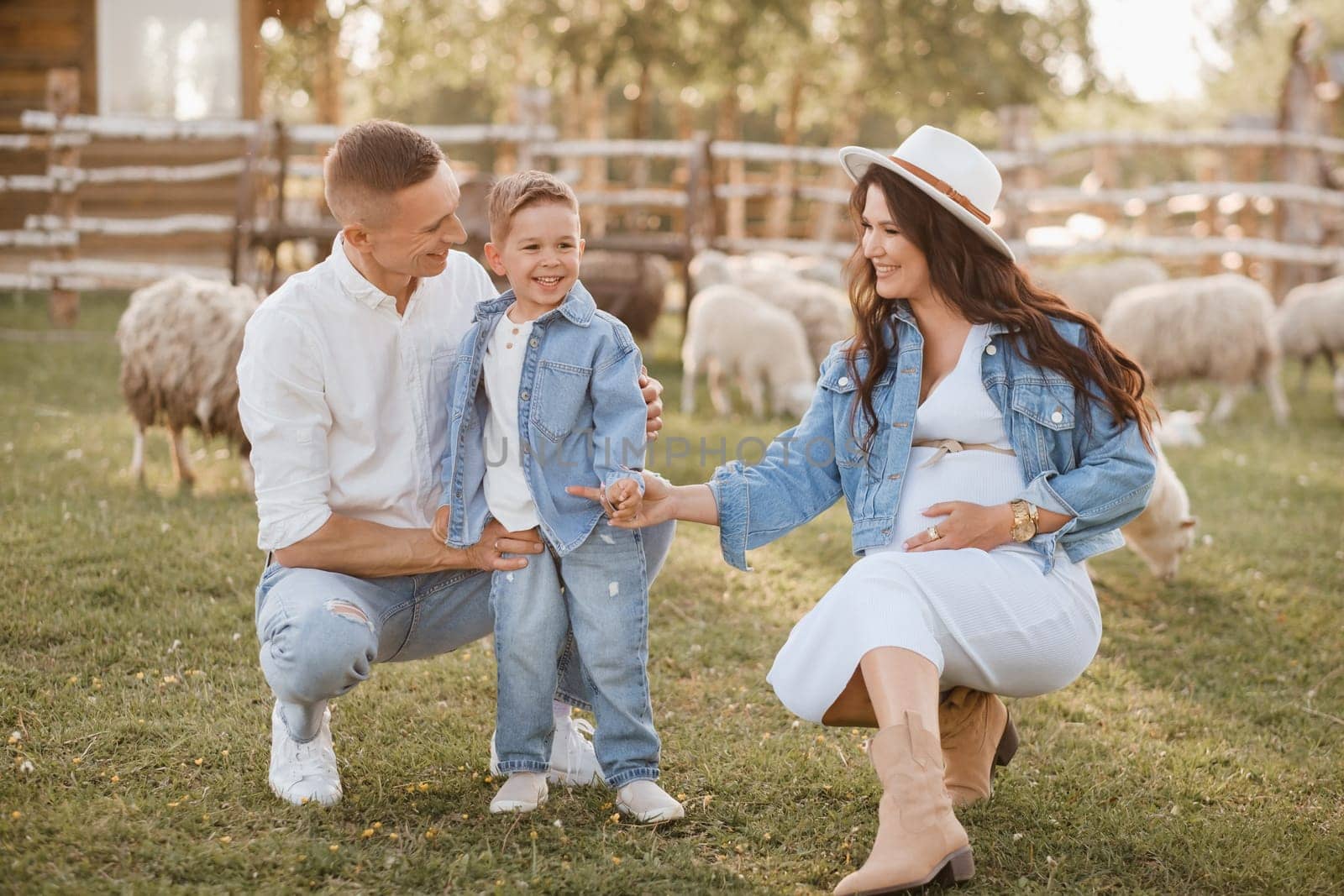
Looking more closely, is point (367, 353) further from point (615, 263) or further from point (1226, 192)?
point (1226, 192)

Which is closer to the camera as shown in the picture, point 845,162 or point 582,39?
point 845,162

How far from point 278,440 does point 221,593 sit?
193 cm

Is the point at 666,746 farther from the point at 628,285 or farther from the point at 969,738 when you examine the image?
the point at 628,285

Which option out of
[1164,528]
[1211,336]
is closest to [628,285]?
[1211,336]

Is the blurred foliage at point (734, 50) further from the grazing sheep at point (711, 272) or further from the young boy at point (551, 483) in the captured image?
the young boy at point (551, 483)

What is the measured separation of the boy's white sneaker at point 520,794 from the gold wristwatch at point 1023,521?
1328 millimetres

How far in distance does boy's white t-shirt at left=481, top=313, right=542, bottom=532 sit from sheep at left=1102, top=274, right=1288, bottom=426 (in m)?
7.44

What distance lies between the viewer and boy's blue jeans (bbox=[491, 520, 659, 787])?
2.89m

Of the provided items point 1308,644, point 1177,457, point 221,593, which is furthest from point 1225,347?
point 221,593

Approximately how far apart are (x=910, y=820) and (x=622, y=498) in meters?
0.96

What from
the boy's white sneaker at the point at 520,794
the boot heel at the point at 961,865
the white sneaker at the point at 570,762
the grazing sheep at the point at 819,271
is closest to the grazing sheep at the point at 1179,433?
the grazing sheep at the point at 819,271

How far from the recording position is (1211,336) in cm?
899

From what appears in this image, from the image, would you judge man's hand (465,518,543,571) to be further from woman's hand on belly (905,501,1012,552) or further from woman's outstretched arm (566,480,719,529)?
woman's hand on belly (905,501,1012,552)

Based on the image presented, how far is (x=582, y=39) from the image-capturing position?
1831 centimetres
